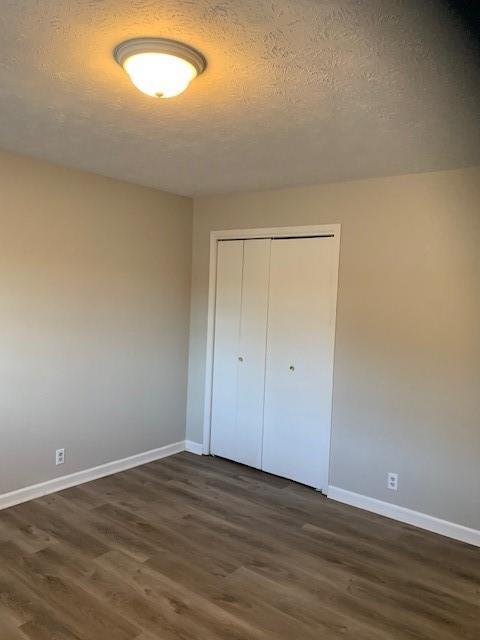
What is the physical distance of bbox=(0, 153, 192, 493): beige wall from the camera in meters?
3.46

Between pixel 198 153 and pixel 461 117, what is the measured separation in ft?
4.93

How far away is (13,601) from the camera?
248cm

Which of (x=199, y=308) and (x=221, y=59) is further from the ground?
(x=221, y=59)

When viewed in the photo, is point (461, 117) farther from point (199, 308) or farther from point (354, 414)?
point (199, 308)

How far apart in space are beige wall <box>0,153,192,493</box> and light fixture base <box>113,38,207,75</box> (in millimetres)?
1881

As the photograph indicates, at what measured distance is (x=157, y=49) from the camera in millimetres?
1751

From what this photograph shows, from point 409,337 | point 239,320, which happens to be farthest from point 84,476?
point 409,337

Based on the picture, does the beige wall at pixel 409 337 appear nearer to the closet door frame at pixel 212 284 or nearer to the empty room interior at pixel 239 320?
the empty room interior at pixel 239 320

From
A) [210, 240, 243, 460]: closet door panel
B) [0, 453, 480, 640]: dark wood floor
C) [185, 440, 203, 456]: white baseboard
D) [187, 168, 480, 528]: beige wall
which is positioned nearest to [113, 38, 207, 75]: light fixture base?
[187, 168, 480, 528]: beige wall

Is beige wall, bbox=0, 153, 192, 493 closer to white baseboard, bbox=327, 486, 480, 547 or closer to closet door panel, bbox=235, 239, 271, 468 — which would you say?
closet door panel, bbox=235, 239, 271, 468

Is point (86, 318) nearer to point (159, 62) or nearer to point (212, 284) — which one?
point (212, 284)

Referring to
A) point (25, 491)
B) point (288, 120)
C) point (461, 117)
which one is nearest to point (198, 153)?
point (288, 120)

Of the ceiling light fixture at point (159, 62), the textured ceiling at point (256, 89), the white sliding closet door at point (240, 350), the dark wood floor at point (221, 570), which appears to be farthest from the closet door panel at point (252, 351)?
the ceiling light fixture at point (159, 62)

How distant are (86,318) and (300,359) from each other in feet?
5.59
